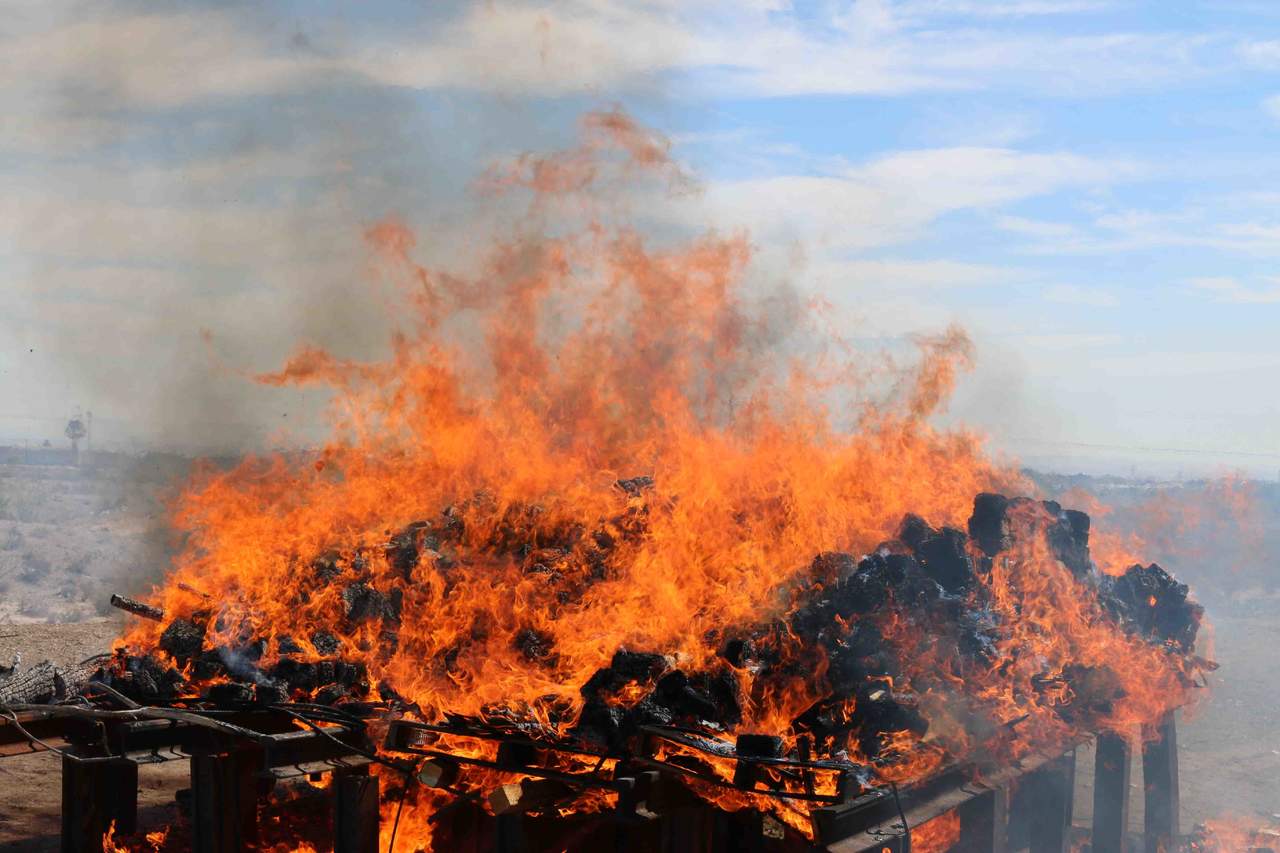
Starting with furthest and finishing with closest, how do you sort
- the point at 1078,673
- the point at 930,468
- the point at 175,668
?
the point at 930,468
the point at 1078,673
the point at 175,668

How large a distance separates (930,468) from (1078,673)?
4.46m

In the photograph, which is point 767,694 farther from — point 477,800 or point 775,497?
point 775,497

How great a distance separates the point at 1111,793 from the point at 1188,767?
27.2 feet

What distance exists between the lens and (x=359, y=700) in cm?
1059

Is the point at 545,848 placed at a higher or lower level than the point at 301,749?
lower

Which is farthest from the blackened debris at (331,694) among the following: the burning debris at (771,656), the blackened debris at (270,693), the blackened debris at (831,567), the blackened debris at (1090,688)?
the blackened debris at (1090,688)

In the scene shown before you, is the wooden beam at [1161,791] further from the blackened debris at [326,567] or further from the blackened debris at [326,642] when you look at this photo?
the blackened debris at [326,567]

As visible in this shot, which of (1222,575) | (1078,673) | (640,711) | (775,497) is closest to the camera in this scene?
(640,711)

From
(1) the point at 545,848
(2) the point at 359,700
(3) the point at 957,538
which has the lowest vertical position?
(1) the point at 545,848

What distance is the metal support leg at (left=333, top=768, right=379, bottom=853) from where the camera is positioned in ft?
27.4

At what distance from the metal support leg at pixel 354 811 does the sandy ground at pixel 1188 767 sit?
4.70 meters

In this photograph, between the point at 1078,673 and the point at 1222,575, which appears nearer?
the point at 1078,673

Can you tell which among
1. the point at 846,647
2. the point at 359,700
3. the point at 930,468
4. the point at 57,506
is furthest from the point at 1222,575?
the point at 57,506

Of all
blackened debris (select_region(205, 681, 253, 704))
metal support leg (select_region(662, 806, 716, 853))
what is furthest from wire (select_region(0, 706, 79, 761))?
metal support leg (select_region(662, 806, 716, 853))
